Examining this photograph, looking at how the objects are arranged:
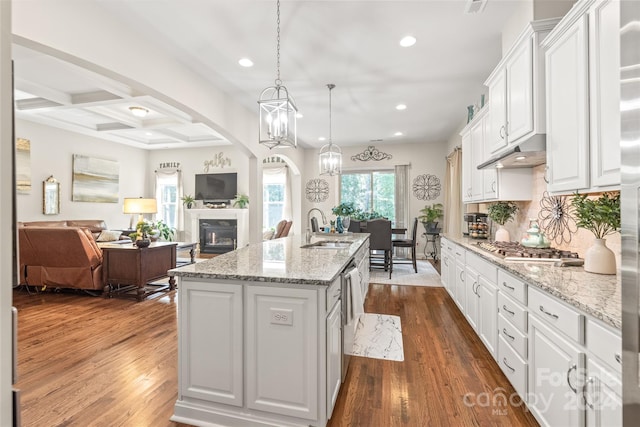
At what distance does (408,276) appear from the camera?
18.2 feet

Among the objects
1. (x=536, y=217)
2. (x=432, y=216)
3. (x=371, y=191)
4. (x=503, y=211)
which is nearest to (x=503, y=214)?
(x=503, y=211)

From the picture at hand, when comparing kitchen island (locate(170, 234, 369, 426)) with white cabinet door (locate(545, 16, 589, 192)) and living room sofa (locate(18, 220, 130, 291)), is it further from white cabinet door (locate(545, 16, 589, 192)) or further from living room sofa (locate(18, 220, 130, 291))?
living room sofa (locate(18, 220, 130, 291))

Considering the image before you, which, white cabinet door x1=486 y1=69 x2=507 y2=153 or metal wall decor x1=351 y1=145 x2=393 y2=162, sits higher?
metal wall decor x1=351 y1=145 x2=393 y2=162

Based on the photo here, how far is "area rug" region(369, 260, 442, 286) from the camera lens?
16.8 feet

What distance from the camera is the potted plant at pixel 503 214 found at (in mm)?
3383

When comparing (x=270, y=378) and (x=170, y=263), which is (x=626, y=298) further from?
(x=170, y=263)

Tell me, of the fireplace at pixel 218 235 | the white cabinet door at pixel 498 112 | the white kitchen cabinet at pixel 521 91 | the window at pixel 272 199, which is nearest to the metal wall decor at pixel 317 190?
the window at pixel 272 199

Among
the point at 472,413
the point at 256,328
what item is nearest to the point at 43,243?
the point at 256,328

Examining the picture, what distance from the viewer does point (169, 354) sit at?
2602mm

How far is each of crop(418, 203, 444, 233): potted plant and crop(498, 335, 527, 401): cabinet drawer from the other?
527 cm

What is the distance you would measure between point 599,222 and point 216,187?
7.97 m

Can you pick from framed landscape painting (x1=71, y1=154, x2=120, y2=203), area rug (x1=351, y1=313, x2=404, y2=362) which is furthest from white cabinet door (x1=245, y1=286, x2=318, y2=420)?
framed landscape painting (x1=71, y1=154, x2=120, y2=203)

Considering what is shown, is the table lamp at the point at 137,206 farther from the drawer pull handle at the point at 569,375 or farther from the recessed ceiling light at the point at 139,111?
the drawer pull handle at the point at 569,375

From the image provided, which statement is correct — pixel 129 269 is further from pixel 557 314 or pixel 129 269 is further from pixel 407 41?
pixel 557 314
